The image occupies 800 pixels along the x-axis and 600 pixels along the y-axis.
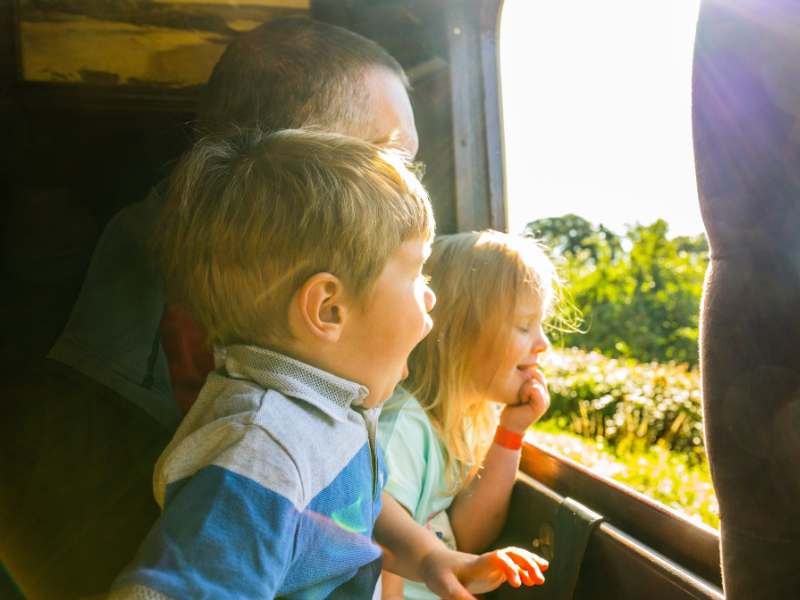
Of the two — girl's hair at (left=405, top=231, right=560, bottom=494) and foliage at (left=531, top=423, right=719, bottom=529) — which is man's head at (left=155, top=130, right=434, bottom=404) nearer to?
girl's hair at (left=405, top=231, right=560, bottom=494)

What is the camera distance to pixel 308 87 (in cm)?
148

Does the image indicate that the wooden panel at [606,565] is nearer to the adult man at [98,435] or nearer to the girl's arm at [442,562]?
the girl's arm at [442,562]

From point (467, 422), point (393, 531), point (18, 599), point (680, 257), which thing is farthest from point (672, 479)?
point (680, 257)

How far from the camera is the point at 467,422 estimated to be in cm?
181

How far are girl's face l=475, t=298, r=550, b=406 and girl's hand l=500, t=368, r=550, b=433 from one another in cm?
2

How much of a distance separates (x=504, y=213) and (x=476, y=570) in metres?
1.22

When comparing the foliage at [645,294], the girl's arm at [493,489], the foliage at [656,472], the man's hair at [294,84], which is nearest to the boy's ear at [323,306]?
the man's hair at [294,84]

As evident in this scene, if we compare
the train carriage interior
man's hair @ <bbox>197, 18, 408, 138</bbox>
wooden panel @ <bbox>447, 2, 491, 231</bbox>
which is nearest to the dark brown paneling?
the train carriage interior

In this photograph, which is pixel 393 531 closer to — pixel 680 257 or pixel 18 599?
pixel 18 599

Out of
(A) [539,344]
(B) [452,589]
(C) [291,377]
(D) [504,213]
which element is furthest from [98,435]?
(D) [504,213]

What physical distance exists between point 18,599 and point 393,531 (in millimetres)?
764

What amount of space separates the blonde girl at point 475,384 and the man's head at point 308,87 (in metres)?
0.43

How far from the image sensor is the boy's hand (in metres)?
1.02

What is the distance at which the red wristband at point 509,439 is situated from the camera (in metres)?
1.67
